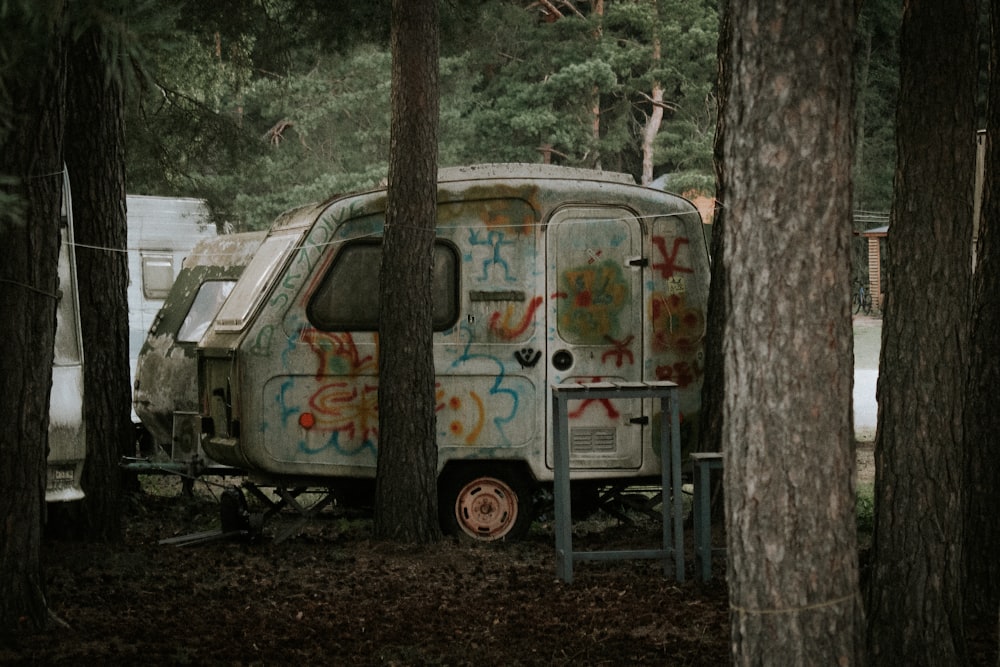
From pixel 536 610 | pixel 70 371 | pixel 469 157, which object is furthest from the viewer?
pixel 469 157

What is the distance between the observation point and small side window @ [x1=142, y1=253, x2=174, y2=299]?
19.0 meters

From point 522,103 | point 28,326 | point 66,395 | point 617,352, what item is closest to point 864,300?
point 522,103

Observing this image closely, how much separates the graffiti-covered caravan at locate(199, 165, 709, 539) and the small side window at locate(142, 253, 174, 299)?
377 inches

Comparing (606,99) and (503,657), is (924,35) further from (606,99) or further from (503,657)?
(606,99)

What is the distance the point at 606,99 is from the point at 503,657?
29.4 m

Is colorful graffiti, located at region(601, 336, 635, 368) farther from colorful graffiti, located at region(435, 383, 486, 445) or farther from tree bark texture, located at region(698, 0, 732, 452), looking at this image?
colorful graffiti, located at region(435, 383, 486, 445)

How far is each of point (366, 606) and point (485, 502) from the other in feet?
7.65

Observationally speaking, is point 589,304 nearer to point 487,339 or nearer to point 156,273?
point 487,339

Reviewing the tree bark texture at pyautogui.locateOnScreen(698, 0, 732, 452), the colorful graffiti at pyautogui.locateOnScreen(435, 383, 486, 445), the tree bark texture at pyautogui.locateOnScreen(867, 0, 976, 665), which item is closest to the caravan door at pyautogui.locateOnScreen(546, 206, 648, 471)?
the tree bark texture at pyautogui.locateOnScreen(698, 0, 732, 452)

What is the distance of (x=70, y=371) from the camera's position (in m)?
8.32

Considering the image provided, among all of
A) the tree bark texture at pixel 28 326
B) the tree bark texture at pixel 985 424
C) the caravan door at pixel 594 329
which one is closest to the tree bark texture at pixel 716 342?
the caravan door at pixel 594 329

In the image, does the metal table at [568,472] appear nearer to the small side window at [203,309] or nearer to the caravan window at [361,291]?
the caravan window at [361,291]

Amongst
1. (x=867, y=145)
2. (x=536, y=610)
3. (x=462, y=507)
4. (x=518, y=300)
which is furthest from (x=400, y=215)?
(x=867, y=145)

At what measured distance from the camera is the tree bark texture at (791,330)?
14.5 feet
